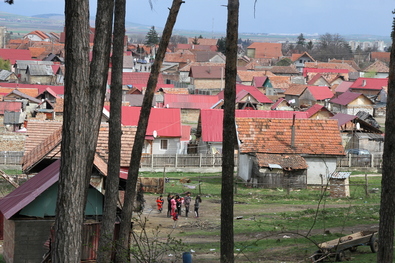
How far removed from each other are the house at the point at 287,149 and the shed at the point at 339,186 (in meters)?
2.27

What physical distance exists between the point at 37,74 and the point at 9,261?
81646 millimetres

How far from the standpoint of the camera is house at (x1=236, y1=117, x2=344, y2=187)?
32562 mm

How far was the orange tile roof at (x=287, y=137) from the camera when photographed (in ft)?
111

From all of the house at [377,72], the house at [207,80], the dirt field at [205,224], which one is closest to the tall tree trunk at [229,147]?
the dirt field at [205,224]

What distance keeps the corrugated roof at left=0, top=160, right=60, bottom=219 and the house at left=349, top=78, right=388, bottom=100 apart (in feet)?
237

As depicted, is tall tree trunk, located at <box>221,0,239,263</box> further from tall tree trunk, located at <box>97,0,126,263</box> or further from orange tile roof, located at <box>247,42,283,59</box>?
orange tile roof, located at <box>247,42,283,59</box>

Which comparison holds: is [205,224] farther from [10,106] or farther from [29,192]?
[10,106]

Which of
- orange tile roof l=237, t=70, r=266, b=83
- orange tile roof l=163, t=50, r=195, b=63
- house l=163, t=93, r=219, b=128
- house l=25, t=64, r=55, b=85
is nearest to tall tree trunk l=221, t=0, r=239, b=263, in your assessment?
house l=163, t=93, r=219, b=128

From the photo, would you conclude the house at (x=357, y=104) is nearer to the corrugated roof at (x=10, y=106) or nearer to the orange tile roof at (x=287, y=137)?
the orange tile roof at (x=287, y=137)

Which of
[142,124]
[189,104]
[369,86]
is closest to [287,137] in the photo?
[142,124]

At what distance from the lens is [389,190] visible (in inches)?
400

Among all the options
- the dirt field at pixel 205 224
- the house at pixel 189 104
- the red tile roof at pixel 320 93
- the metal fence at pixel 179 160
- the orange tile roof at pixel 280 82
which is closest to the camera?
the dirt field at pixel 205 224

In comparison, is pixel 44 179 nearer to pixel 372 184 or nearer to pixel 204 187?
pixel 204 187

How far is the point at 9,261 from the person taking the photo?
14570 mm
